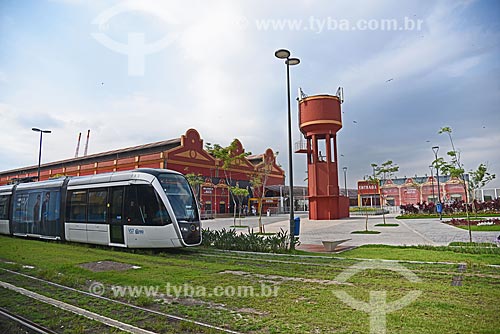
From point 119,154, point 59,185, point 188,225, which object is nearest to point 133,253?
point 188,225

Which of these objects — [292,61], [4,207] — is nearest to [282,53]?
[292,61]

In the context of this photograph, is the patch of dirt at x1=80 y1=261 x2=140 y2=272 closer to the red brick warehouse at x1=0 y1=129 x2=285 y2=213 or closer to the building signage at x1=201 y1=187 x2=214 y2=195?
the red brick warehouse at x1=0 y1=129 x2=285 y2=213

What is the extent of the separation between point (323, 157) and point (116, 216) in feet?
88.1

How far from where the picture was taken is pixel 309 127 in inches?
1476

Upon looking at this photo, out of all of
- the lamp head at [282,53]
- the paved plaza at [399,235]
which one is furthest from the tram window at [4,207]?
the lamp head at [282,53]

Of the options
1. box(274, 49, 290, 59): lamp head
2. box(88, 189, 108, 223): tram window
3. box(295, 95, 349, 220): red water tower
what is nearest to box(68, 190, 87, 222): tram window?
box(88, 189, 108, 223): tram window

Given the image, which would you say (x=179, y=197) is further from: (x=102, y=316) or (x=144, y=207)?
(x=102, y=316)

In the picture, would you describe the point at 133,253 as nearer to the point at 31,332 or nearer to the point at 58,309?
the point at 58,309

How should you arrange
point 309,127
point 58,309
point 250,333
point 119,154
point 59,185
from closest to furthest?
point 250,333
point 58,309
point 59,185
point 309,127
point 119,154

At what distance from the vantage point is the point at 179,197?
44.2 ft

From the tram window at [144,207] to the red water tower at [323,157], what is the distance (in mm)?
25371

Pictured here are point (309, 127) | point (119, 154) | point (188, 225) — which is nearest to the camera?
point (188, 225)

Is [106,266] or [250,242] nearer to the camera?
[106,266]

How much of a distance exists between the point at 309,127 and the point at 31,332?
34.1 meters
